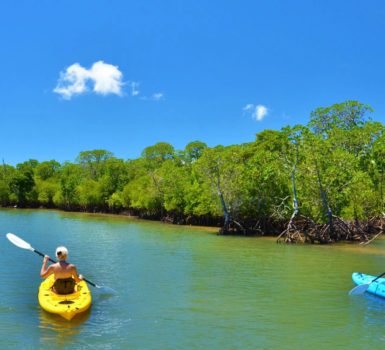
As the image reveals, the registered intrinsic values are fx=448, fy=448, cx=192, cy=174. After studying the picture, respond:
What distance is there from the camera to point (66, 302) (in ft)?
37.3

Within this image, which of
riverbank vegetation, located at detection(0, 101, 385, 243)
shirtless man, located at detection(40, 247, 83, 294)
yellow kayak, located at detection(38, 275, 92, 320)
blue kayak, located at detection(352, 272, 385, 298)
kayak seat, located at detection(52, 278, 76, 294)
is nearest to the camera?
yellow kayak, located at detection(38, 275, 92, 320)

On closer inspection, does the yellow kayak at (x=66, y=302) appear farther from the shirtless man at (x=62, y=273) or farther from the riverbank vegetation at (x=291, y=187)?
the riverbank vegetation at (x=291, y=187)

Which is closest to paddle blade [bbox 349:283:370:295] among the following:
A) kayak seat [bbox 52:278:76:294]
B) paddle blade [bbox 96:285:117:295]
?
paddle blade [bbox 96:285:117:295]

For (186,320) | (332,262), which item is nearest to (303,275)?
(332,262)

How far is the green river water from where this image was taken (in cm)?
1004

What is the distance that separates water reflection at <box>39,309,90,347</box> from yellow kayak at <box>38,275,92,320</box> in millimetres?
188

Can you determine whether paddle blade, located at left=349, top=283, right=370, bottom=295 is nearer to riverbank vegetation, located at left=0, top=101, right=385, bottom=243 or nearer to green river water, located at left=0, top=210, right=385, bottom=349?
green river water, located at left=0, top=210, right=385, bottom=349

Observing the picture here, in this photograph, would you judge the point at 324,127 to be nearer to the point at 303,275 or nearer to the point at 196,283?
the point at 303,275

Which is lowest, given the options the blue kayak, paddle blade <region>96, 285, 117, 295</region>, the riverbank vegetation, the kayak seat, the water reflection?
the water reflection

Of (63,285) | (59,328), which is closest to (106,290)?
(63,285)

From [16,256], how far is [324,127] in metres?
36.1

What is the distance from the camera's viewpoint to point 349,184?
3095cm

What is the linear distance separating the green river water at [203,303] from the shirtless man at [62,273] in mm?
811

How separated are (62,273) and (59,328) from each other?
154 centimetres
